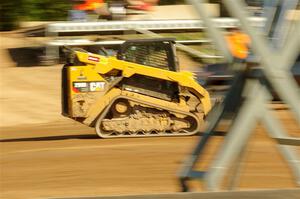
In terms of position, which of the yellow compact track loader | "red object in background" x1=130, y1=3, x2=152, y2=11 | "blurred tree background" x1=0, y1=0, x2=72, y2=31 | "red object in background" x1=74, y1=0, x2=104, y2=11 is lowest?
"blurred tree background" x1=0, y1=0, x2=72, y2=31

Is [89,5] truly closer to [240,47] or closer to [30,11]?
[30,11]

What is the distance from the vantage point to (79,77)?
12.4 m

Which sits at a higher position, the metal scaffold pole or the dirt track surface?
the metal scaffold pole

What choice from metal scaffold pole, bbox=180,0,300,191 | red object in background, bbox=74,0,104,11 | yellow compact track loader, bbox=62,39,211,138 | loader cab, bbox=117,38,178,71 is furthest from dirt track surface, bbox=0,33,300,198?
red object in background, bbox=74,0,104,11

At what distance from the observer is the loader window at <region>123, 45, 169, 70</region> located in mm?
12797

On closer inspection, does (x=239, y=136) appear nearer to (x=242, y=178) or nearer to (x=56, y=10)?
(x=242, y=178)

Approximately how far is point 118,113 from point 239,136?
8438 millimetres

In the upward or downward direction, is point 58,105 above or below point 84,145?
below

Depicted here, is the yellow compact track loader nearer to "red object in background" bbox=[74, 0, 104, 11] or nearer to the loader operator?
the loader operator

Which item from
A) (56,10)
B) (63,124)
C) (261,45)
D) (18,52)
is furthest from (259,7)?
(56,10)

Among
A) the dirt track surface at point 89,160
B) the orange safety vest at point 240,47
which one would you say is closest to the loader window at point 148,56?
the dirt track surface at point 89,160

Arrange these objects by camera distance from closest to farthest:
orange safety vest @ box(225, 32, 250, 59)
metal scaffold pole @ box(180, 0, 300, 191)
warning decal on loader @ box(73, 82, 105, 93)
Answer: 1. metal scaffold pole @ box(180, 0, 300, 191)
2. orange safety vest @ box(225, 32, 250, 59)
3. warning decal on loader @ box(73, 82, 105, 93)

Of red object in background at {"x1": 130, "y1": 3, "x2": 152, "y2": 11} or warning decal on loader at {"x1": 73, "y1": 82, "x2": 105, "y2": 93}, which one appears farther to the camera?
red object in background at {"x1": 130, "y1": 3, "x2": 152, "y2": 11}

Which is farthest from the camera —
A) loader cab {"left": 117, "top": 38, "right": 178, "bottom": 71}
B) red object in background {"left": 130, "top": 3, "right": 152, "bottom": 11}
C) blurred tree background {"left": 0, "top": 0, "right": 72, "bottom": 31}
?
blurred tree background {"left": 0, "top": 0, "right": 72, "bottom": 31}
